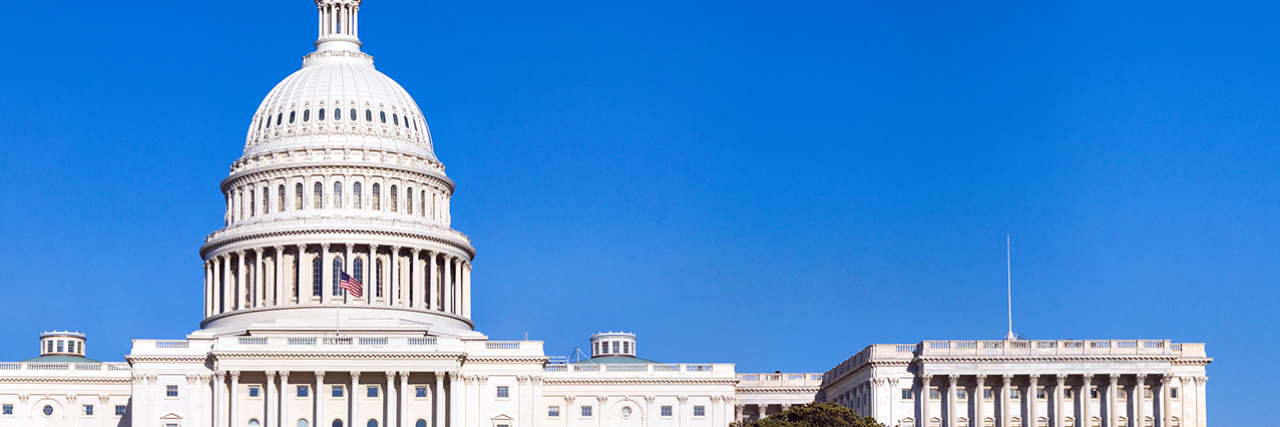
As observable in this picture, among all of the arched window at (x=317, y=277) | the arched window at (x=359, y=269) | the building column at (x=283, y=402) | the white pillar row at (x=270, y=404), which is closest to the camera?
the building column at (x=283, y=402)

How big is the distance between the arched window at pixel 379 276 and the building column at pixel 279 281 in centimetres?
611

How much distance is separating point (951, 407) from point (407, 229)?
3967 centimetres

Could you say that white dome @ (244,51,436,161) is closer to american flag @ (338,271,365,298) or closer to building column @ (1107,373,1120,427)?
american flag @ (338,271,365,298)

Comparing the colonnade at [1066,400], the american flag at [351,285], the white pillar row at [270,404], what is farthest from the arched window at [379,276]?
the colonnade at [1066,400]

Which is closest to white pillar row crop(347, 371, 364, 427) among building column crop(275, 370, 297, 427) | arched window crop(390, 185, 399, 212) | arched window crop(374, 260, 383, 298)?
building column crop(275, 370, 297, 427)

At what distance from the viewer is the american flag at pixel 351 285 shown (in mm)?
144000

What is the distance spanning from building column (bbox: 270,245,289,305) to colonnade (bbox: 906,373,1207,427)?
41665 mm

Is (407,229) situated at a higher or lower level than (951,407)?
higher

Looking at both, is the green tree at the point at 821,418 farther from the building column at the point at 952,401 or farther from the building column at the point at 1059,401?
the building column at the point at 1059,401

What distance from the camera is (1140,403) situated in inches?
5364

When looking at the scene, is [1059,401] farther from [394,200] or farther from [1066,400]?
[394,200]

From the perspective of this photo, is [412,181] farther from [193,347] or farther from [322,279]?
[193,347]

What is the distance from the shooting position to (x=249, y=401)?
445 ft

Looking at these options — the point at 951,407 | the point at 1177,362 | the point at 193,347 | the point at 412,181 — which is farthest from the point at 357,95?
the point at 1177,362
